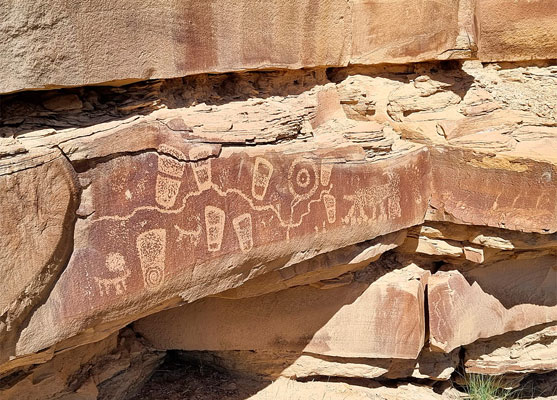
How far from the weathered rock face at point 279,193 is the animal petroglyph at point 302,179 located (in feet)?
0.04

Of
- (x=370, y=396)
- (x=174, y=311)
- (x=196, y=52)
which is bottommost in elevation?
(x=370, y=396)

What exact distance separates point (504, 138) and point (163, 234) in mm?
1744

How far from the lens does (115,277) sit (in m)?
1.92

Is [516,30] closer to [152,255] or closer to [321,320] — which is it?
[321,320]

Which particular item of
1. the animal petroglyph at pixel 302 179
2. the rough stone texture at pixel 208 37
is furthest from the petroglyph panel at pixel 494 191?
the animal petroglyph at pixel 302 179

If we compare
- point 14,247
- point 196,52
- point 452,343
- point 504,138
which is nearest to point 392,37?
point 504,138

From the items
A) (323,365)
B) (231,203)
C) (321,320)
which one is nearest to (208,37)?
(231,203)

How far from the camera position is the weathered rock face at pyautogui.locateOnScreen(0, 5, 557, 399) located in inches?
71.9

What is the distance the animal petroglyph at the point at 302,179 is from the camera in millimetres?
2385

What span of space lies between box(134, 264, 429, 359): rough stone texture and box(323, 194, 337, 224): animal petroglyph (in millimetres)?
669

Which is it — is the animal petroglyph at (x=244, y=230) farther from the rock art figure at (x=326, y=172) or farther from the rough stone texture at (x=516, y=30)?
the rough stone texture at (x=516, y=30)

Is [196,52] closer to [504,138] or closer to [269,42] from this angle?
[269,42]

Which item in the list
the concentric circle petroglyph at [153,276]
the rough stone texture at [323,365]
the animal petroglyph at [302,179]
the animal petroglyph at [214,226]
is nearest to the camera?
the concentric circle petroglyph at [153,276]

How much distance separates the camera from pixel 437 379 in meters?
3.48
